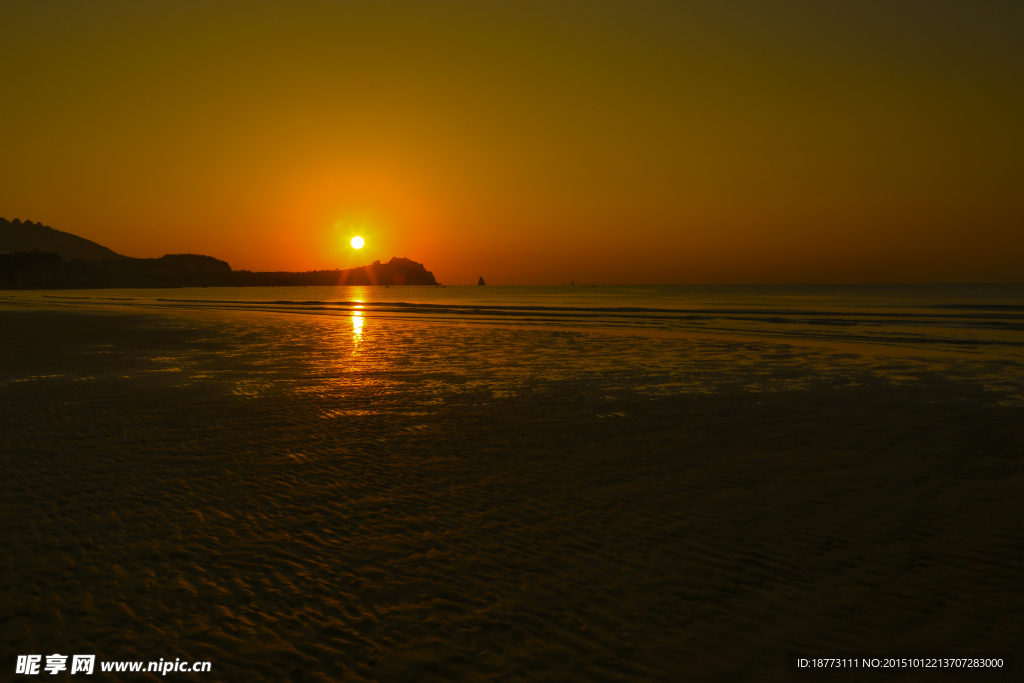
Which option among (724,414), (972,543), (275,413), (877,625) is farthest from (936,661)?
(275,413)

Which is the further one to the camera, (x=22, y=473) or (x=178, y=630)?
(x=22, y=473)

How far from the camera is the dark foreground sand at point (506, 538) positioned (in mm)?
4902

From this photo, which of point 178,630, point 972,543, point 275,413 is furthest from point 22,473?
point 972,543

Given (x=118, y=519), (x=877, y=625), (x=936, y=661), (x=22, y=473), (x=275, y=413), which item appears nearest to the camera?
(x=936, y=661)

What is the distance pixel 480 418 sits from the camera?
1336 centimetres

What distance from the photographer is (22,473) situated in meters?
9.05

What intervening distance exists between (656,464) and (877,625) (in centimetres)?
474

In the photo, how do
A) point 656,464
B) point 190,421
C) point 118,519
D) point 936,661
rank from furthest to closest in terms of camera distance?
point 190,421 → point 656,464 → point 118,519 → point 936,661

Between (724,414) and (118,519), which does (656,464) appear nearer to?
(724,414)

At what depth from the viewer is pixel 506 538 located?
689cm

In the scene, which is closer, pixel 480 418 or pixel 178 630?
pixel 178 630

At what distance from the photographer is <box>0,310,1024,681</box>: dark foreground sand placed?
4902 mm

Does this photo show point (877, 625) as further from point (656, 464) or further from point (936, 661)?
point (656, 464)

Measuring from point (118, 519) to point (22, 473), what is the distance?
3.00 m
